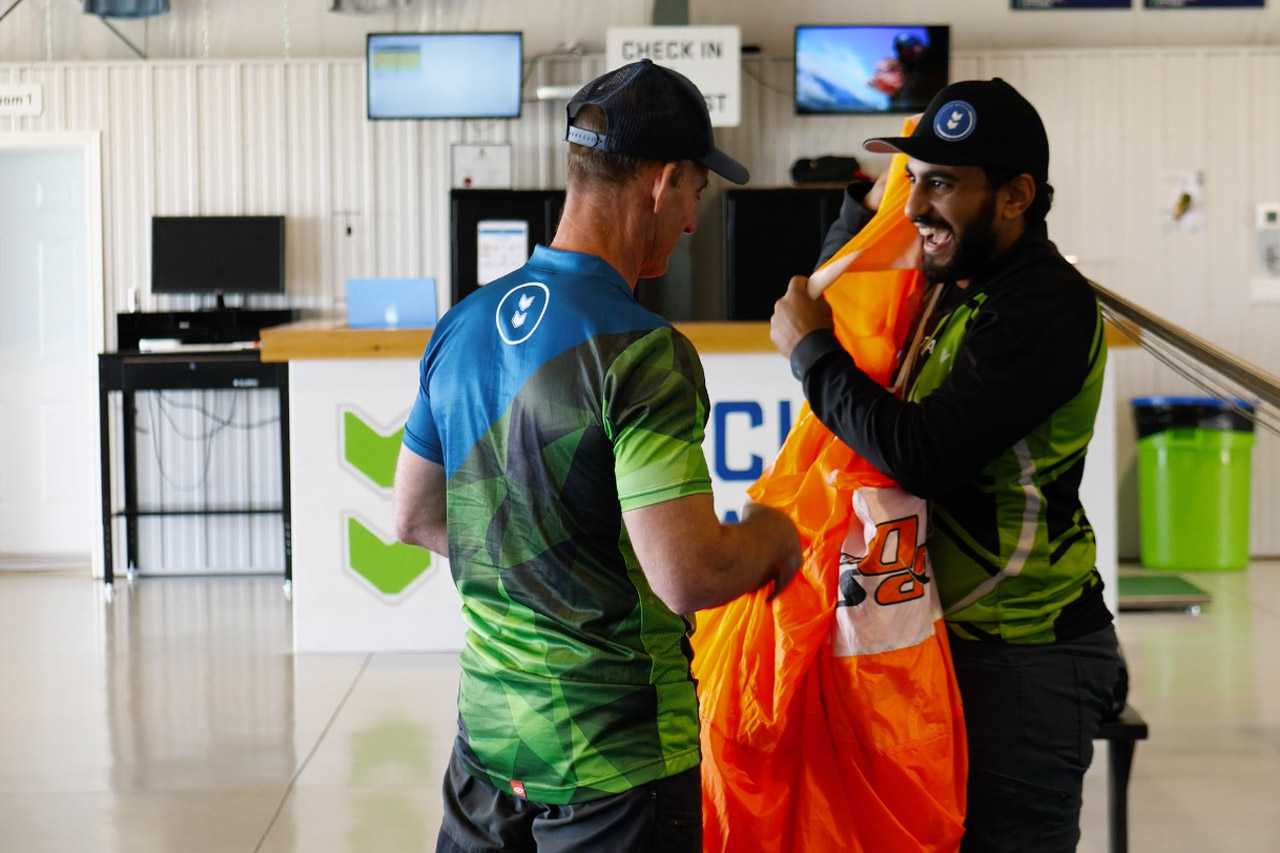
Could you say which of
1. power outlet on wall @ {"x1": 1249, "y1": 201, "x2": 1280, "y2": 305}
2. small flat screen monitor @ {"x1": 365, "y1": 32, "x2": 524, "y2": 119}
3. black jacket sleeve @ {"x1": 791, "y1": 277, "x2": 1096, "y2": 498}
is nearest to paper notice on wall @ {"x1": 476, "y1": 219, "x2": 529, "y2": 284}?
small flat screen monitor @ {"x1": 365, "y1": 32, "x2": 524, "y2": 119}

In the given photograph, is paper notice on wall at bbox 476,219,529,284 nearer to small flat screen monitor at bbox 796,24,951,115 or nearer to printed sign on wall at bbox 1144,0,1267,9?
small flat screen monitor at bbox 796,24,951,115

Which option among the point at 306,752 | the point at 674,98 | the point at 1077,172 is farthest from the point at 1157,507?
the point at 674,98

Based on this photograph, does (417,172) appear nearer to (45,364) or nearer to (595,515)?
(45,364)

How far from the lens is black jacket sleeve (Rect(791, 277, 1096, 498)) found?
5.32 ft

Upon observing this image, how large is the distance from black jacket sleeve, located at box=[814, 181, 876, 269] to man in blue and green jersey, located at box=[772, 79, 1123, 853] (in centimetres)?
24

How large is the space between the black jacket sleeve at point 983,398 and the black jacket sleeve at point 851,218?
1.33 feet

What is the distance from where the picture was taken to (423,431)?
156 cm

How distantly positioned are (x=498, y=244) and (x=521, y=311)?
6036mm

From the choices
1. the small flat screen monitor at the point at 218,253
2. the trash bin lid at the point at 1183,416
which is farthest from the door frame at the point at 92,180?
the trash bin lid at the point at 1183,416

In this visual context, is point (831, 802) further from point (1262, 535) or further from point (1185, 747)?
point (1262, 535)

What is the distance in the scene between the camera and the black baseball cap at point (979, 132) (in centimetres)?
169

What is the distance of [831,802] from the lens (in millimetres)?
1795

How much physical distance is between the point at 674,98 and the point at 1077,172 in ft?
22.4

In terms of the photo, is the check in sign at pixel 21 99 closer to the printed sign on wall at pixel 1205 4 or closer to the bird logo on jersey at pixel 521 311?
the printed sign on wall at pixel 1205 4
